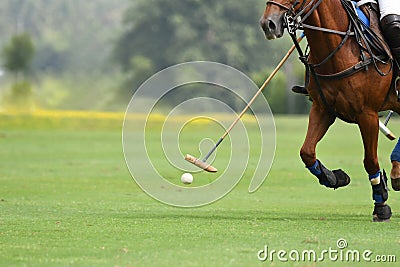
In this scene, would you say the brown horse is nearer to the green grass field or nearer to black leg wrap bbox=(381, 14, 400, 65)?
black leg wrap bbox=(381, 14, 400, 65)

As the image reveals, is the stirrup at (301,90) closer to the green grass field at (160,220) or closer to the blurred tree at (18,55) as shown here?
the green grass field at (160,220)

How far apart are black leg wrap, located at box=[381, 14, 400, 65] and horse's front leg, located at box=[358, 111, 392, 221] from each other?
2.93 ft

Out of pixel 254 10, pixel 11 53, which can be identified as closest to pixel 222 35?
pixel 254 10

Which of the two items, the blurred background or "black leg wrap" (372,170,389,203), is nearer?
"black leg wrap" (372,170,389,203)

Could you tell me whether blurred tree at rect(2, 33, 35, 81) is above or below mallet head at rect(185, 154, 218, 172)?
below

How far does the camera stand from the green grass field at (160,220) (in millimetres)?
10273

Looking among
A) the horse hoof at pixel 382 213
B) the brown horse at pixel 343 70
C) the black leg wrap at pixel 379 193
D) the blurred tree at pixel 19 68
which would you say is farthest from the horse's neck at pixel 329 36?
the blurred tree at pixel 19 68

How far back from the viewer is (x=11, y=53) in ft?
198

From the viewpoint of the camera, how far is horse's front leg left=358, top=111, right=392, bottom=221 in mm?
12984

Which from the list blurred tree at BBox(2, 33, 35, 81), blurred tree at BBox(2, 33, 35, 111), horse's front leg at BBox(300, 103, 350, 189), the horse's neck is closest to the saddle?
the horse's neck

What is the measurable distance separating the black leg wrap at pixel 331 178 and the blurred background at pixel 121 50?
3876 centimetres

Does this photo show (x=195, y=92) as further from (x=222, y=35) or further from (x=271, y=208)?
(x=222, y=35)
